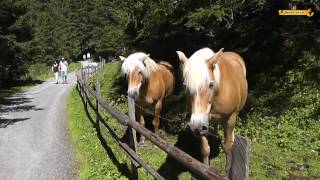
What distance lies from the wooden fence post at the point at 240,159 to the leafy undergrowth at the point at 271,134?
3.42m

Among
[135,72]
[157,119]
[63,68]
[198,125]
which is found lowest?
[157,119]

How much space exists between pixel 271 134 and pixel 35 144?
6.34 metres

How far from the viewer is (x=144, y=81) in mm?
10398

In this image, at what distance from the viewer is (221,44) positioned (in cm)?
1680

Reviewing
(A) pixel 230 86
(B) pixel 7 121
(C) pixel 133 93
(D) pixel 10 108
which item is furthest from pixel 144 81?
(D) pixel 10 108

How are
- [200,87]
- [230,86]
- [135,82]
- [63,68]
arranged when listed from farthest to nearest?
1. [63,68]
2. [135,82]
3. [230,86]
4. [200,87]

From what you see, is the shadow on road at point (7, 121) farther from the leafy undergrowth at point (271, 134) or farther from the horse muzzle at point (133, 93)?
the horse muzzle at point (133, 93)

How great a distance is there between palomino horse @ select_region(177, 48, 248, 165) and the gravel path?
3399mm

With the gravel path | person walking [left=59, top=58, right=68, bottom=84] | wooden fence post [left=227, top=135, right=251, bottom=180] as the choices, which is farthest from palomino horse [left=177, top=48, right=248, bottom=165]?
person walking [left=59, top=58, right=68, bottom=84]

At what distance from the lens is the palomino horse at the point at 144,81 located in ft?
32.4

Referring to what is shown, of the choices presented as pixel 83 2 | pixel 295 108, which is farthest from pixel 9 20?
pixel 83 2

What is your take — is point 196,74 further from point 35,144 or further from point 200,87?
point 35,144

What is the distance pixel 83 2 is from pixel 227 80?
111805mm

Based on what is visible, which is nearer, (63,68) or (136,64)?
(136,64)
